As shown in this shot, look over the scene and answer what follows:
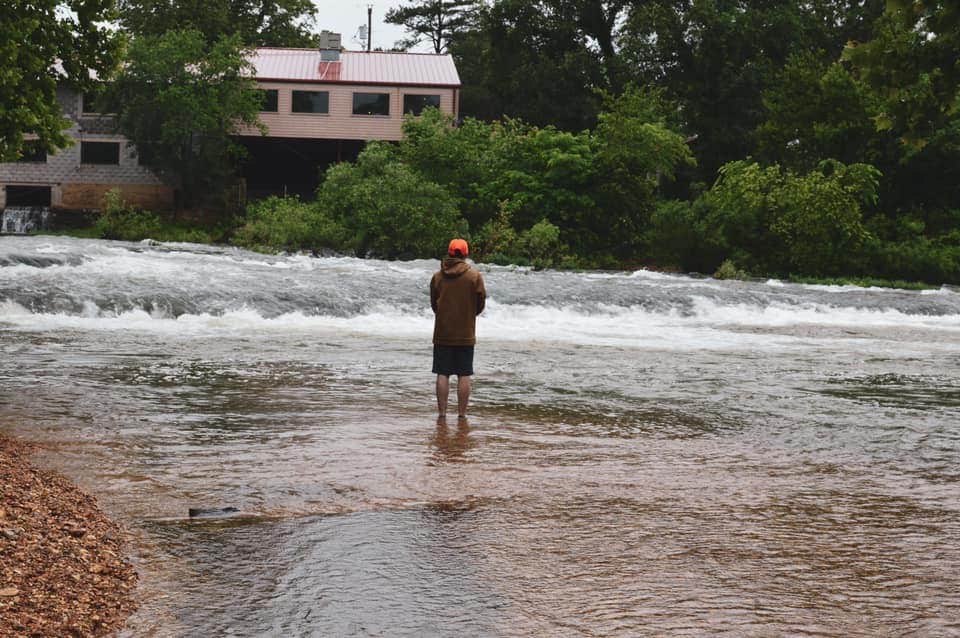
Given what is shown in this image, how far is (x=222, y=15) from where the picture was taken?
60000mm

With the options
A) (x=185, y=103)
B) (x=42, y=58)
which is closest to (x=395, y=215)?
(x=185, y=103)

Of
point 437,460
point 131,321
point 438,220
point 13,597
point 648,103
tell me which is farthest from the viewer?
point 648,103

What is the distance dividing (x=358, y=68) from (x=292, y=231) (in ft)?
53.6

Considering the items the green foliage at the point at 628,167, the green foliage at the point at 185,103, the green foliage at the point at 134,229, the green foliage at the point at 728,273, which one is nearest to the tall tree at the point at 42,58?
the green foliage at the point at 728,273

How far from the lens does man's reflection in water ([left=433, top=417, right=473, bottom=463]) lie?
9227mm

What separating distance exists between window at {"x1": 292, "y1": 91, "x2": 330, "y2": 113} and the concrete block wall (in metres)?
7.69

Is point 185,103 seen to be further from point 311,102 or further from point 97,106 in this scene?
point 311,102

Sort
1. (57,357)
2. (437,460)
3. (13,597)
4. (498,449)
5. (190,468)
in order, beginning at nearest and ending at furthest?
(13,597)
(190,468)
(437,460)
(498,449)
(57,357)

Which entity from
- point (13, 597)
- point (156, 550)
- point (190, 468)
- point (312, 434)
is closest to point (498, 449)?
point (312, 434)

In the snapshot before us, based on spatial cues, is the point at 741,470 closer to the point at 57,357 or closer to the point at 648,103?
the point at 57,357

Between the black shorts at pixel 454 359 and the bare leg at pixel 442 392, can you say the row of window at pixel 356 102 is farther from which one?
the black shorts at pixel 454 359

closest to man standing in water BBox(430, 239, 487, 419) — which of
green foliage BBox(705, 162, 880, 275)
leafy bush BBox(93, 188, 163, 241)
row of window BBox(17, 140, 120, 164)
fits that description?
green foliage BBox(705, 162, 880, 275)

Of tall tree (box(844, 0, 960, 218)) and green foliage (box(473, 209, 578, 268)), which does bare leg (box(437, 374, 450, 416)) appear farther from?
green foliage (box(473, 209, 578, 268))

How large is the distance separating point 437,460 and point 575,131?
50.1 metres
